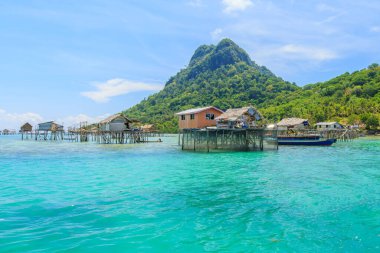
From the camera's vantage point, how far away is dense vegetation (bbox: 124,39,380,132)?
99625 mm

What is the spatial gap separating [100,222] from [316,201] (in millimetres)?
8534

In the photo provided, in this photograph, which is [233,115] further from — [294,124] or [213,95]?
[213,95]

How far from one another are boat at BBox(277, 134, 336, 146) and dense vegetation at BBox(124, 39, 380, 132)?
42290 mm

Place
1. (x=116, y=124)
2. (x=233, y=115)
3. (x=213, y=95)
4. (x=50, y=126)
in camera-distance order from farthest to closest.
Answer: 1. (x=213, y=95)
2. (x=50, y=126)
3. (x=116, y=124)
4. (x=233, y=115)

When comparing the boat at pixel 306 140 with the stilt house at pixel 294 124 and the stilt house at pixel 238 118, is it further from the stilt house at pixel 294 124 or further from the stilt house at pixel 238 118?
the stilt house at pixel 238 118

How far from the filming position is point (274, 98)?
147250mm

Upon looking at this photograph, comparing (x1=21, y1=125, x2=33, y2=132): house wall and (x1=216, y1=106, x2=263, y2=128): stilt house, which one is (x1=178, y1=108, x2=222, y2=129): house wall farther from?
(x1=21, y1=125, x2=33, y2=132): house wall

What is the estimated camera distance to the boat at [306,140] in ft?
174

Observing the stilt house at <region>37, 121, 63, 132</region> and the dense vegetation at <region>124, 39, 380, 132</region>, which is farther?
Result: the dense vegetation at <region>124, 39, 380, 132</region>

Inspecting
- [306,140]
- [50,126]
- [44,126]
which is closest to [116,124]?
[50,126]

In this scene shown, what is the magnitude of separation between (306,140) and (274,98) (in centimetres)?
9593

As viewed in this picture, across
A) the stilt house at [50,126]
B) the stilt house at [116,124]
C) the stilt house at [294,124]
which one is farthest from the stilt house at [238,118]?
the stilt house at [50,126]

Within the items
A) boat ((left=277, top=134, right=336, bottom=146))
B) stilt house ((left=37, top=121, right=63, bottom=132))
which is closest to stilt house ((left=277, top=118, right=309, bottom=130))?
boat ((left=277, top=134, right=336, bottom=146))

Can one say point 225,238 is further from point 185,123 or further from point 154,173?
point 185,123
